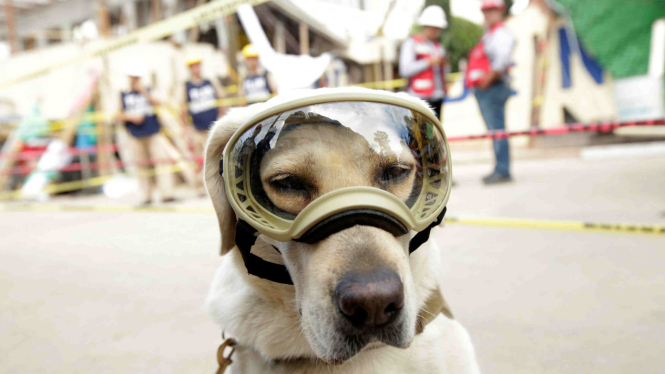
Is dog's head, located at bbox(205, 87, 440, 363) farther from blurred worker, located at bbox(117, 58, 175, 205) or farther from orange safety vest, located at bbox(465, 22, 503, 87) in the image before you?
blurred worker, located at bbox(117, 58, 175, 205)

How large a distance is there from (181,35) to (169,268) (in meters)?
10.9

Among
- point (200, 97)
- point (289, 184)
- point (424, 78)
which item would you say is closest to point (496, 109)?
point (424, 78)

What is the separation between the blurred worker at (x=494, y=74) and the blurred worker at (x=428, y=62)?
1.61 feet

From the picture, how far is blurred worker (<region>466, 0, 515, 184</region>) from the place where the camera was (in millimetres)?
5727

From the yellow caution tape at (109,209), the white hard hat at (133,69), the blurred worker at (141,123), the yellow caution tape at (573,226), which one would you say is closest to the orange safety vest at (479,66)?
the yellow caution tape at (573,226)

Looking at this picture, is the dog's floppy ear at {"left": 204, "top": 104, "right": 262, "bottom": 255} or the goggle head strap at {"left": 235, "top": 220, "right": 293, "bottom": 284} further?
the dog's floppy ear at {"left": 204, "top": 104, "right": 262, "bottom": 255}

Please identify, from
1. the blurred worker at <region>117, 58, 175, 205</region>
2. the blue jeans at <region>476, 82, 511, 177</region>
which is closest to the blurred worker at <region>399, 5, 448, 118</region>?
the blue jeans at <region>476, 82, 511, 177</region>

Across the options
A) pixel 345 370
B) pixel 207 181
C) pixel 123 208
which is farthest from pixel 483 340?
pixel 123 208

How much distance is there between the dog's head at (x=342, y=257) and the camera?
1061 millimetres

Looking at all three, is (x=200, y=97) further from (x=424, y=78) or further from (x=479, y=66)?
(x=479, y=66)

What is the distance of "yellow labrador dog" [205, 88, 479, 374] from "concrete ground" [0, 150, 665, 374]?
1.85 feet

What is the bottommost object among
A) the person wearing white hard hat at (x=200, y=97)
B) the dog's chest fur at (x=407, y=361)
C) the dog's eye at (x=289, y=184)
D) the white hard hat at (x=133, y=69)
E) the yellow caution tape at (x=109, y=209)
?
the yellow caution tape at (x=109, y=209)

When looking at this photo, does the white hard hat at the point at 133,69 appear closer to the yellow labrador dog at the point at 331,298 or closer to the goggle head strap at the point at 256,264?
the yellow labrador dog at the point at 331,298

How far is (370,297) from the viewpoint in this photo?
102 cm
